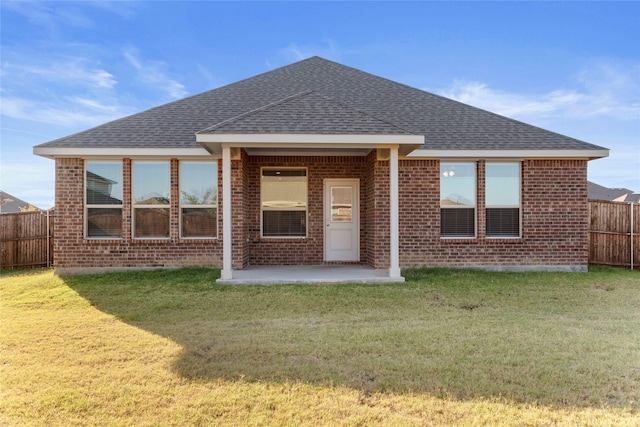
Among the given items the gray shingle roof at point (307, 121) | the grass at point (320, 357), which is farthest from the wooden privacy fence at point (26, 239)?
the gray shingle roof at point (307, 121)

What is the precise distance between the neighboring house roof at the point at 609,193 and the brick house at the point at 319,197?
54.8 ft

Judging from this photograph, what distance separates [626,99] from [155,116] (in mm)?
14134

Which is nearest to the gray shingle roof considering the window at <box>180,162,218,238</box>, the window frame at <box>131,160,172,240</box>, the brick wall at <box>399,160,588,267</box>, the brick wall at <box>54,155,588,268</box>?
the brick wall at <box>54,155,588,268</box>

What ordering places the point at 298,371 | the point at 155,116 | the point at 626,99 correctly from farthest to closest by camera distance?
the point at 626,99 < the point at 155,116 < the point at 298,371

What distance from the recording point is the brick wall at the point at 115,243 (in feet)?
31.9

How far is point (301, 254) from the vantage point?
10.8 m

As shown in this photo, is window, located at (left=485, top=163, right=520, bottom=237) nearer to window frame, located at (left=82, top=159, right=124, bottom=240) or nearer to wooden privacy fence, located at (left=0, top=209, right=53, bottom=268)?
window frame, located at (left=82, top=159, right=124, bottom=240)

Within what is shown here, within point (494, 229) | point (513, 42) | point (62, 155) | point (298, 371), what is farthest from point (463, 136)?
point (62, 155)

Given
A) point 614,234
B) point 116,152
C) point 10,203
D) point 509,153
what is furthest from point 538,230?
point 10,203

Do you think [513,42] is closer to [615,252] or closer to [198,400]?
[615,252]

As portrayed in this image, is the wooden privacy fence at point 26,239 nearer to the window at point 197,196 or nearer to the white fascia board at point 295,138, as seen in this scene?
the window at point 197,196

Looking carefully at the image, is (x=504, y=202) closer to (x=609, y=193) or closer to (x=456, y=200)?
(x=456, y=200)

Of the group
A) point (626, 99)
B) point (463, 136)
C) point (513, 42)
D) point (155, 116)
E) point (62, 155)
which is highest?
point (513, 42)

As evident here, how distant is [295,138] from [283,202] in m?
3.10
